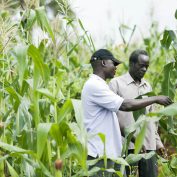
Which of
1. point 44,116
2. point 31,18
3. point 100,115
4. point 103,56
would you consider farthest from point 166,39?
point 44,116

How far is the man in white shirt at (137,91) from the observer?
475cm

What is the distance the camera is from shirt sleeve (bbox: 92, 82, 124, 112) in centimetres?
413

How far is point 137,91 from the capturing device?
4840mm

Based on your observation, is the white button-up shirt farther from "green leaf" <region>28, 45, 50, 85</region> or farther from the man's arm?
"green leaf" <region>28, 45, 50, 85</region>

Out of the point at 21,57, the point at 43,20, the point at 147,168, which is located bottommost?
the point at 147,168

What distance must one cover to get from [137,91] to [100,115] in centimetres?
70

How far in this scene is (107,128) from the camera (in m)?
4.26

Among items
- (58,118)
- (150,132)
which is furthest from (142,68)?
(58,118)

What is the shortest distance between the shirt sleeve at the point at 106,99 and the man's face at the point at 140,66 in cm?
66

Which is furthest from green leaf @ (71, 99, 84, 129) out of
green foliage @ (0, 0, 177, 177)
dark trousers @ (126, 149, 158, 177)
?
dark trousers @ (126, 149, 158, 177)

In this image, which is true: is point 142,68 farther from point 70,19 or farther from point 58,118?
point 58,118

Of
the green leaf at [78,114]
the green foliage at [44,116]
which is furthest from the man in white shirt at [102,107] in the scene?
the green leaf at [78,114]

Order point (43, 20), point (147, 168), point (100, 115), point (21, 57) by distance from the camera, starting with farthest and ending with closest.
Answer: point (147, 168), point (100, 115), point (43, 20), point (21, 57)

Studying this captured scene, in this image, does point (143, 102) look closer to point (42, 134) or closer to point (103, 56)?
point (103, 56)
